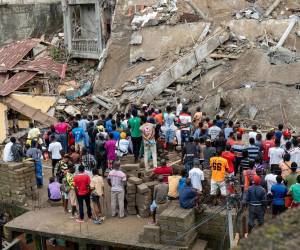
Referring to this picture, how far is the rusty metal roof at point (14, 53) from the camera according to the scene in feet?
85.7

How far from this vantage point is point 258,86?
19656 millimetres

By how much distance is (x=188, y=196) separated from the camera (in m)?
11.9

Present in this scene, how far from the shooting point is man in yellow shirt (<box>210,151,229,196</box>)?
40.0ft

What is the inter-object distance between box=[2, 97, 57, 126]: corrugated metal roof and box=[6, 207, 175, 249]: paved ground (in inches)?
389

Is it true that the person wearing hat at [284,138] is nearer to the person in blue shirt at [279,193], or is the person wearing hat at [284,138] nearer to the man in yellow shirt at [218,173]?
the man in yellow shirt at [218,173]

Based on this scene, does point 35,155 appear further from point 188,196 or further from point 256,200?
point 256,200

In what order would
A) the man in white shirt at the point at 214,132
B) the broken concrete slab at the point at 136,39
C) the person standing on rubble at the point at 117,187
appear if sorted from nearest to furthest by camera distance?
the person standing on rubble at the point at 117,187 → the man in white shirt at the point at 214,132 → the broken concrete slab at the point at 136,39

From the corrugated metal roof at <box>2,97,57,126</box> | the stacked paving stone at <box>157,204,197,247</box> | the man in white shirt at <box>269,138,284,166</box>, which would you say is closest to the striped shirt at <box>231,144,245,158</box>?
the man in white shirt at <box>269,138,284,166</box>

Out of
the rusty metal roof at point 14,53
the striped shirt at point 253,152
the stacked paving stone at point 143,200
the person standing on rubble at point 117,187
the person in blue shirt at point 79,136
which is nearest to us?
the person standing on rubble at point 117,187

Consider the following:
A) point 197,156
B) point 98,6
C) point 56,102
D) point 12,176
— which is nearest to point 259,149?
point 197,156

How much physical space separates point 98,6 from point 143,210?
16.4 metres

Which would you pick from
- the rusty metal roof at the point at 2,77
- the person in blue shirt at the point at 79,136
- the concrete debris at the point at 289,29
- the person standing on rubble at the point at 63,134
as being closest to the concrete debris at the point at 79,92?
the rusty metal roof at the point at 2,77

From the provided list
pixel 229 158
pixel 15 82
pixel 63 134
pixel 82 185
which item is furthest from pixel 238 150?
pixel 15 82

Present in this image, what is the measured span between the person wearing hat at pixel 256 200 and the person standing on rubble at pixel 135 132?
4.43 m
